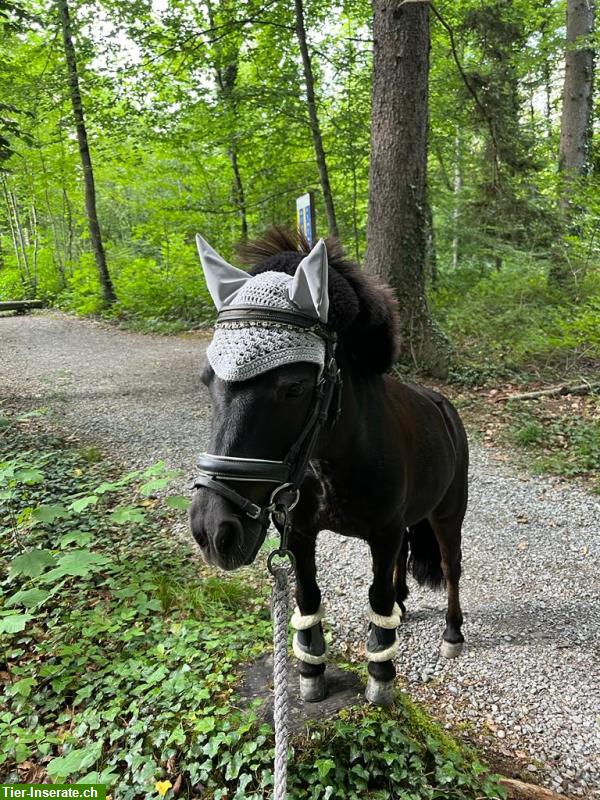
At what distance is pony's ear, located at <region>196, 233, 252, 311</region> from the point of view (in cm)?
186

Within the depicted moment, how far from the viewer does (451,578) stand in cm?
308

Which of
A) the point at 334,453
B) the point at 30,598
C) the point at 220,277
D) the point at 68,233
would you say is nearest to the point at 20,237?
the point at 68,233

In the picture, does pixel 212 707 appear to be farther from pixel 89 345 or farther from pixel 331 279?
pixel 89 345

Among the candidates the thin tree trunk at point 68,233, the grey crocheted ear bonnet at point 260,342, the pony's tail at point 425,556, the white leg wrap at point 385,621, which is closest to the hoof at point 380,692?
the white leg wrap at point 385,621

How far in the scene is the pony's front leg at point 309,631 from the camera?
224cm

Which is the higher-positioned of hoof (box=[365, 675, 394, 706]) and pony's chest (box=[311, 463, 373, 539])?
pony's chest (box=[311, 463, 373, 539])

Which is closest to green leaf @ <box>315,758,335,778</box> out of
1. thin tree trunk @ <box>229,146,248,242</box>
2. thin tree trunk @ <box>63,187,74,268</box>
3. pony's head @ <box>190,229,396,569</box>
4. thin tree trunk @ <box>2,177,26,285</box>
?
pony's head @ <box>190,229,396,569</box>

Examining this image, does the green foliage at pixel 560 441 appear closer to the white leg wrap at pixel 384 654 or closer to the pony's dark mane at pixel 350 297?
the white leg wrap at pixel 384 654

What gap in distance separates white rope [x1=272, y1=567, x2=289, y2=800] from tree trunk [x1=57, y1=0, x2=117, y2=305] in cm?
1144

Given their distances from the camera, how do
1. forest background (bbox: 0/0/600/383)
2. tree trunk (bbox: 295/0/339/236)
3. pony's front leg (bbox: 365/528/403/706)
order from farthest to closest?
1. tree trunk (bbox: 295/0/339/236)
2. forest background (bbox: 0/0/600/383)
3. pony's front leg (bbox: 365/528/403/706)

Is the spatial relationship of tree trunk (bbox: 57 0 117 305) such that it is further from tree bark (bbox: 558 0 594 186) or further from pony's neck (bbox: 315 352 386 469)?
pony's neck (bbox: 315 352 386 469)

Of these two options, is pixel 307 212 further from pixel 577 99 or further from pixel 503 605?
pixel 577 99

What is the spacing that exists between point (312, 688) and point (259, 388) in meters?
1.65

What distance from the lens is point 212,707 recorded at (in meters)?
2.22
